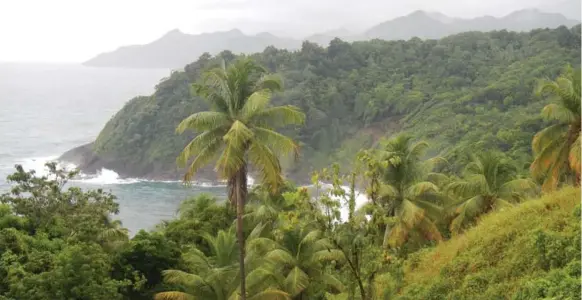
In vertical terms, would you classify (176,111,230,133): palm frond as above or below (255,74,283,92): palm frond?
below

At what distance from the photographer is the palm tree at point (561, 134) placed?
56.5 ft

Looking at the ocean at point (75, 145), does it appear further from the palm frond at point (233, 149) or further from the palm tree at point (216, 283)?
the palm frond at point (233, 149)

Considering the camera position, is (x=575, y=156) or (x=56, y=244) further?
(x=56, y=244)

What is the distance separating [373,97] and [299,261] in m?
85.9

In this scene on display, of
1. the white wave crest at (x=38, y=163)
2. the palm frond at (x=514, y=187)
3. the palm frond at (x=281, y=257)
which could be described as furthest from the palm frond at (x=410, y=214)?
the white wave crest at (x=38, y=163)

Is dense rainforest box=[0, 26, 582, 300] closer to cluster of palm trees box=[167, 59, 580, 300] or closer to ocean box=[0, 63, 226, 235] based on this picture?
cluster of palm trees box=[167, 59, 580, 300]

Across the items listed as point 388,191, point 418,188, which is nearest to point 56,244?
point 388,191

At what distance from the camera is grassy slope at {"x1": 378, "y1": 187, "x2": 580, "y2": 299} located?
12531 millimetres

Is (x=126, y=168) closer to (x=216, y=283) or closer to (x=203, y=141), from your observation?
(x=216, y=283)

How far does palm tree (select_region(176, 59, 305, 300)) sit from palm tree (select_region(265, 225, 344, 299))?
425 cm

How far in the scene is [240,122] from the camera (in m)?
14.2

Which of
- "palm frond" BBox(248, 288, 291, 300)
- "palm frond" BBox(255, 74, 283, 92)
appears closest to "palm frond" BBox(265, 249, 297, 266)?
"palm frond" BBox(248, 288, 291, 300)

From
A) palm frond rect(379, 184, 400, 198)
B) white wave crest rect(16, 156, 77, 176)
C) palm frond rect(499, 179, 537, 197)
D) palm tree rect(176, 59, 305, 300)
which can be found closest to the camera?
palm tree rect(176, 59, 305, 300)

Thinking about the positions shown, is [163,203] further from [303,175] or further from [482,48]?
[482,48]
